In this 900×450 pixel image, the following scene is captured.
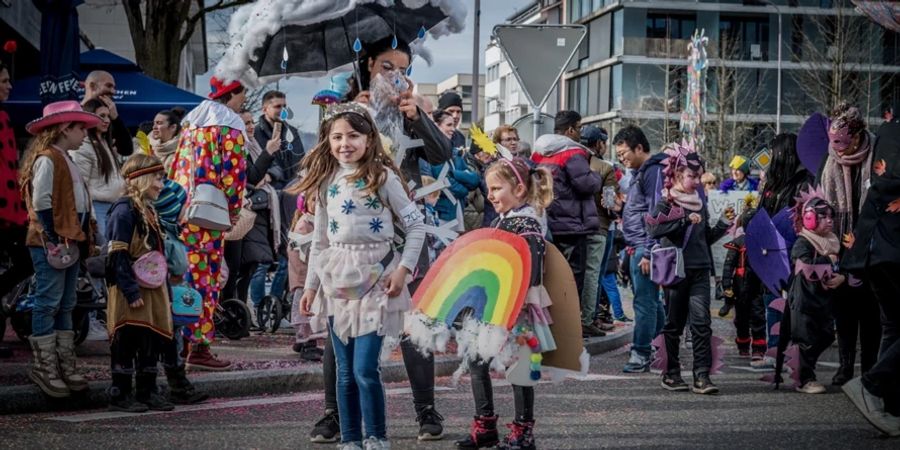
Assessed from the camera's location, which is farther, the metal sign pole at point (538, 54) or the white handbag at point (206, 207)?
the metal sign pole at point (538, 54)

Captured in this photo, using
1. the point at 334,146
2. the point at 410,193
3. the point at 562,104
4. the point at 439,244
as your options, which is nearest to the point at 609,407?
the point at 439,244

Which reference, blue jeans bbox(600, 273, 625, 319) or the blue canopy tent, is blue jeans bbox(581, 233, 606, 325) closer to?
blue jeans bbox(600, 273, 625, 319)

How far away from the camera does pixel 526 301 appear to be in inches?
237

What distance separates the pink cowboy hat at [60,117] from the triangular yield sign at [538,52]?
523 centimetres

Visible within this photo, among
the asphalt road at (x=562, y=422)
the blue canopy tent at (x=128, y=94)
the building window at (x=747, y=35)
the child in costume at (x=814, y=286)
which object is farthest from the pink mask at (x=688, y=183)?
the building window at (x=747, y=35)

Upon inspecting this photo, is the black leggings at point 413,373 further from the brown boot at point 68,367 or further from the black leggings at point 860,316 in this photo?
the black leggings at point 860,316

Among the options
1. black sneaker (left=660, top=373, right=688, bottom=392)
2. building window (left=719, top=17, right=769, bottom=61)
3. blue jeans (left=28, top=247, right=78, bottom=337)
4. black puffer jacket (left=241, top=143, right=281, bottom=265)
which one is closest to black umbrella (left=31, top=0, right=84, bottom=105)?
blue jeans (left=28, top=247, right=78, bottom=337)

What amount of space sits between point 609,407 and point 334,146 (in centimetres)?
300

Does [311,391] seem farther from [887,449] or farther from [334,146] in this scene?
[887,449]

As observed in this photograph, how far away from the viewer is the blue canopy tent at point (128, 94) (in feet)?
46.8

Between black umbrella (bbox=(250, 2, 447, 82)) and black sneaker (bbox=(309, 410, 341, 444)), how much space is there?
1790mm

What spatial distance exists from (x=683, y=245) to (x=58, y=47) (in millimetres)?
4692

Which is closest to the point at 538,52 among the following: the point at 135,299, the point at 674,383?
the point at 674,383

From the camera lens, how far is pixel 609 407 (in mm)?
7797
